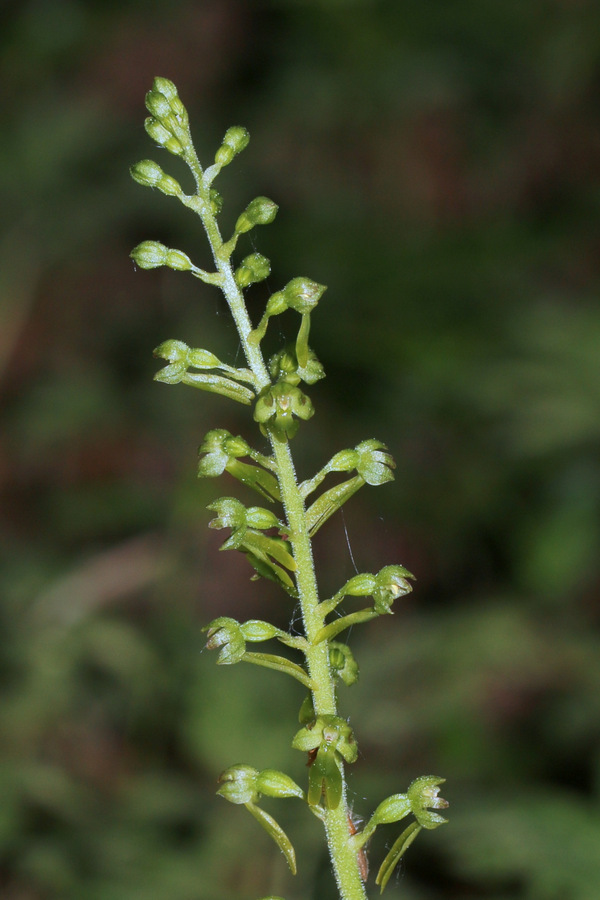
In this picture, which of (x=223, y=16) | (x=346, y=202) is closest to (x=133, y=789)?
(x=346, y=202)

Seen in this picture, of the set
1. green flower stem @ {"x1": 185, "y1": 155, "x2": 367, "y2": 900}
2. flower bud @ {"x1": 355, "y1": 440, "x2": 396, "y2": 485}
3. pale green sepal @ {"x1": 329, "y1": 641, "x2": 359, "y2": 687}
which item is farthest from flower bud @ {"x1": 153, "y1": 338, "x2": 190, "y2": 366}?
pale green sepal @ {"x1": 329, "y1": 641, "x2": 359, "y2": 687}

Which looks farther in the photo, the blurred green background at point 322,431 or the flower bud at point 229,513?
the blurred green background at point 322,431

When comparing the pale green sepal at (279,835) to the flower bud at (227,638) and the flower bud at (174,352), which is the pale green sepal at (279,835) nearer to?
the flower bud at (227,638)

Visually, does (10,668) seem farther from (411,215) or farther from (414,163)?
(414,163)

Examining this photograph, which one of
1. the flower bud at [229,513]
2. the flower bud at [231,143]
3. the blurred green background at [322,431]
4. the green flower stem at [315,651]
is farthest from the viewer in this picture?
the blurred green background at [322,431]

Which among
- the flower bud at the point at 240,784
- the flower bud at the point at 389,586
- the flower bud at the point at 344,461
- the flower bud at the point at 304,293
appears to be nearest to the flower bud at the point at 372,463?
the flower bud at the point at 344,461

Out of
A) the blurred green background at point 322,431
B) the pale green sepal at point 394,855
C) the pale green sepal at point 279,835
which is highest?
the blurred green background at point 322,431
